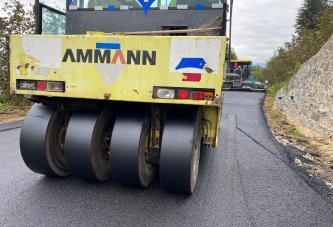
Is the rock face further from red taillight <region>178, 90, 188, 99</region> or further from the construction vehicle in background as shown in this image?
the construction vehicle in background

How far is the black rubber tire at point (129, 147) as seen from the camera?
3.07 metres

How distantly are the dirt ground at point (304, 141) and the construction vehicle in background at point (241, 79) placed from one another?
15.8 metres

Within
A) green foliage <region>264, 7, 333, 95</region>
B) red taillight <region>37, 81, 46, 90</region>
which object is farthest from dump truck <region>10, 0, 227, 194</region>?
green foliage <region>264, 7, 333, 95</region>

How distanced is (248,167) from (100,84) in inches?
112

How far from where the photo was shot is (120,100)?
114 inches

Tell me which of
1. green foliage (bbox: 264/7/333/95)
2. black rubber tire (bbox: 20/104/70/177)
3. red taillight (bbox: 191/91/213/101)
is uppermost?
green foliage (bbox: 264/7/333/95)

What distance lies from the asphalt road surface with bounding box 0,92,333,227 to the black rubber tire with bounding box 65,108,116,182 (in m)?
0.27

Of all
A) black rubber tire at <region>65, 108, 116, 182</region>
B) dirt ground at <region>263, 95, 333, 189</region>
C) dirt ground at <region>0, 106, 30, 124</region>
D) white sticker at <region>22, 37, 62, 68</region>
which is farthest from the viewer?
dirt ground at <region>0, 106, 30, 124</region>

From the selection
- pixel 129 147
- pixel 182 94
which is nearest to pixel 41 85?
pixel 129 147

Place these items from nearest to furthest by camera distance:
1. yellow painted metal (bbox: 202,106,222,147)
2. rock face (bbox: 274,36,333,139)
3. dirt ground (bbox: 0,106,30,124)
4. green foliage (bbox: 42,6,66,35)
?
yellow painted metal (bbox: 202,106,222,147) < green foliage (bbox: 42,6,66,35) < rock face (bbox: 274,36,333,139) < dirt ground (bbox: 0,106,30,124)

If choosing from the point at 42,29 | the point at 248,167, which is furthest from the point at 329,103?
the point at 42,29

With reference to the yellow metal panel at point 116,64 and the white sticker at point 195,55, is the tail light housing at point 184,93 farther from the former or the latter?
the white sticker at point 195,55

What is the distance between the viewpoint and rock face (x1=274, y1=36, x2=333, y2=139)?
680 centimetres

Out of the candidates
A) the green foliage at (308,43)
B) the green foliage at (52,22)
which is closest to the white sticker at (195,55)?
the green foliage at (52,22)
